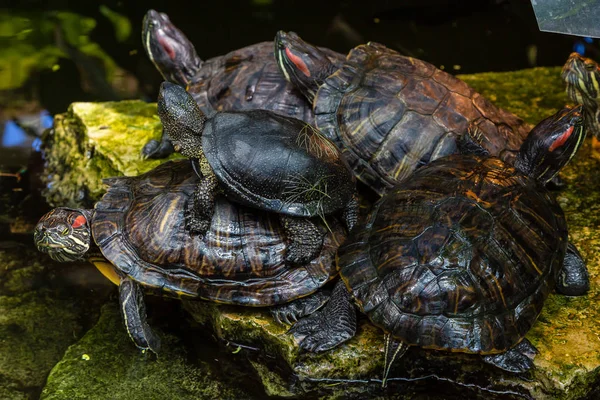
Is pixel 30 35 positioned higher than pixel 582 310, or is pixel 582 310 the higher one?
pixel 582 310

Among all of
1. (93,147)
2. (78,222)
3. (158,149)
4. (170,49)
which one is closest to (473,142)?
(158,149)

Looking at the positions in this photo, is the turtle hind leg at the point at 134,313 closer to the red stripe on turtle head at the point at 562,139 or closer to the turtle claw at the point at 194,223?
the turtle claw at the point at 194,223

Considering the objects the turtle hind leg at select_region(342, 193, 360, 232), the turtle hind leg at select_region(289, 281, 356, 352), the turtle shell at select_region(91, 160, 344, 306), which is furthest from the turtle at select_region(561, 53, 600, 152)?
the turtle hind leg at select_region(289, 281, 356, 352)

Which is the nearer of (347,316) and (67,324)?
(347,316)

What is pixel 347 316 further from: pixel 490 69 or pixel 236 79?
pixel 490 69

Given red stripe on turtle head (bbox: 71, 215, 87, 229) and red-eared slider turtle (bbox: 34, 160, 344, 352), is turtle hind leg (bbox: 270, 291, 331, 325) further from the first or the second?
red stripe on turtle head (bbox: 71, 215, 87, 229)

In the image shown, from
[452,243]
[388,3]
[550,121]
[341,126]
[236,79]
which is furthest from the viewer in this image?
[388,3]

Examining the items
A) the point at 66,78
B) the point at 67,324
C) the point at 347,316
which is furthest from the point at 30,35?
the point at 347,316

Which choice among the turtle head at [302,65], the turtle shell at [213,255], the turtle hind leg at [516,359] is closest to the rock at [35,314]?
the turtle shell at [213,255]
